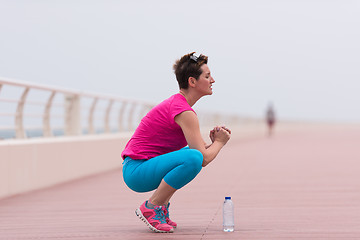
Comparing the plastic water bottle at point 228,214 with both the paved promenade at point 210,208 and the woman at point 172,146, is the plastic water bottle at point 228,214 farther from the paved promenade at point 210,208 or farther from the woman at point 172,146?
the woman at point 172,146

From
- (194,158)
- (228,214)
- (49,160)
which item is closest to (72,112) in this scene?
(49,160)

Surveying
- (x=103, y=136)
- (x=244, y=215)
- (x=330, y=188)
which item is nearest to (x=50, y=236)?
(x=244, y=215)

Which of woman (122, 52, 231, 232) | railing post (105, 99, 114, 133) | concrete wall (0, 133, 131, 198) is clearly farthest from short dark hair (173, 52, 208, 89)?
railing post (105, 99, 114, 133)

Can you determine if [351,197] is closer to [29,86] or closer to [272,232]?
[272,232]

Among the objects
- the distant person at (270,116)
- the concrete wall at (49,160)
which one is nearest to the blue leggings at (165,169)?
the concrete wall at (49,160)

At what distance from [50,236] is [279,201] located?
3117 mm

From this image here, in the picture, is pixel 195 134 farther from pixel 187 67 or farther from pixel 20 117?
pixel 20 117

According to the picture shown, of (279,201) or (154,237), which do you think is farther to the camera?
Result: (279,201)

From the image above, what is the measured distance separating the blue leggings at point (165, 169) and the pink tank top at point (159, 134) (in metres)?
0.08

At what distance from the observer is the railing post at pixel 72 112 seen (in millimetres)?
12070

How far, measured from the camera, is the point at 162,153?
5602mm

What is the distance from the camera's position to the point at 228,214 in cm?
549

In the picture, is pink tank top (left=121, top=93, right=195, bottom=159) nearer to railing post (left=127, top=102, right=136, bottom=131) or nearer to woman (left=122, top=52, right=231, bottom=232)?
woman (left=122, top=52, right=231, bottom=232)

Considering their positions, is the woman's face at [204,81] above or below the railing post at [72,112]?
above
